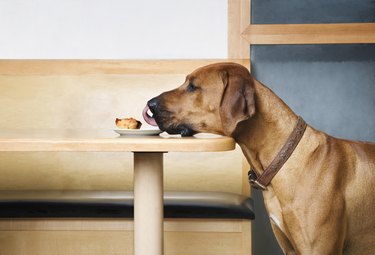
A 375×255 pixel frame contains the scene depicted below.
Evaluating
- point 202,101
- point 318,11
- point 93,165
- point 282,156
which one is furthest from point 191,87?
point 318,11

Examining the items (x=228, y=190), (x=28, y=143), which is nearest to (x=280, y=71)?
(x=228, y=190)

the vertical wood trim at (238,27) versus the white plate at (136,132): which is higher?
the vertical wood trim at (238,27)

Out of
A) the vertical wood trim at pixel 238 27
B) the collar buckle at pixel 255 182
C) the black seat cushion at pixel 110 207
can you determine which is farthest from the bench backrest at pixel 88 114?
the collar buckle at pixel 255 182

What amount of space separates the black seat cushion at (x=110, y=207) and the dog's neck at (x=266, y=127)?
0.60m

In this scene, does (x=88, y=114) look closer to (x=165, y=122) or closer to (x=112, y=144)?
(x=165, y=122)

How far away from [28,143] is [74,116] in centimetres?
145

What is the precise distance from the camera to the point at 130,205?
2.72m

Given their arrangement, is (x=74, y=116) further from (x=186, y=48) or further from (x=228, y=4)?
(x=228, y=4)

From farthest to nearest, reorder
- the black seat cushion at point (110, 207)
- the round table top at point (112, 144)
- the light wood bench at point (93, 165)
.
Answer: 1. the light wood bench at point (93, 165)
2. the black seat cushion at point (110, 207)
3. the round table top at point (112, 144)

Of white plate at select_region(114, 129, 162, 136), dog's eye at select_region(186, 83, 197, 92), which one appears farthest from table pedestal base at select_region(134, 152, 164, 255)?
dog's eye at select_region(186, 83, 197, 92)

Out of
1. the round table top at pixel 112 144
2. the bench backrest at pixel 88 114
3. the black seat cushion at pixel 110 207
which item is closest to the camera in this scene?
the round table top at pixel 112 144

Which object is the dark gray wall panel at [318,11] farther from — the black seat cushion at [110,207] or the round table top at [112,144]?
the round table top at [112,144]

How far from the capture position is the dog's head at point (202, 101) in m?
2.12

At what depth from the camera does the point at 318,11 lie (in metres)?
3.37
